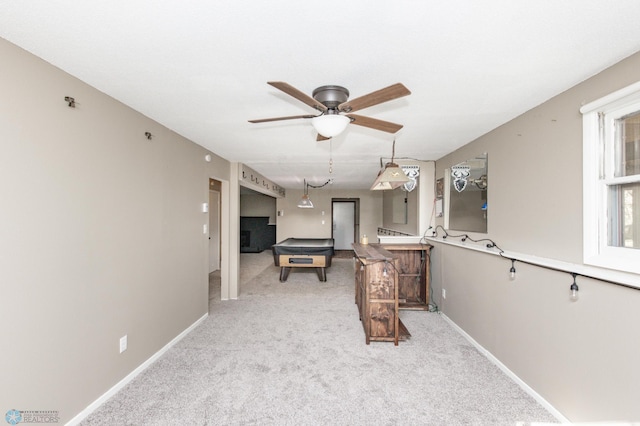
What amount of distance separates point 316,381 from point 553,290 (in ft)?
6.23

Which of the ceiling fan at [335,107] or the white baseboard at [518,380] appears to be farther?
the white baseboard at [518,380]

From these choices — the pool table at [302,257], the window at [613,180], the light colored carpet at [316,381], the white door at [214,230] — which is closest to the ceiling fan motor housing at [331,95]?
the window at [613,180]

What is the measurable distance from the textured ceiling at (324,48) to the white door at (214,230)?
4.16 m

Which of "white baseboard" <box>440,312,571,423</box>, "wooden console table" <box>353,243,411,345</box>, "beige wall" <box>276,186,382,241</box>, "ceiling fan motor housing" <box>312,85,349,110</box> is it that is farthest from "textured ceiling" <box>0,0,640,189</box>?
"beige wall" <box>276,186,382,241</box>

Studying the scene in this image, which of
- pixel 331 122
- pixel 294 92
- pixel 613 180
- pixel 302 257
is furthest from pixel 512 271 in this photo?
pixel 302 257

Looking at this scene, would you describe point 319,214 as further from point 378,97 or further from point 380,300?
point 378,97

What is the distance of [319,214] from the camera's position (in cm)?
888

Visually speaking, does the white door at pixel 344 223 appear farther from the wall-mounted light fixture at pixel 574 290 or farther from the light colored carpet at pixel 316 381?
the wall-mounted light fixture at pixel 574 290

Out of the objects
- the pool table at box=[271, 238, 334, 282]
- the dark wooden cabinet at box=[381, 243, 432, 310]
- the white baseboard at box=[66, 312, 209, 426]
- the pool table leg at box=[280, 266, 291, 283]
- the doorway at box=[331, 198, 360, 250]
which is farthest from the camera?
the doorway at box=[331, 198, 360, 250]

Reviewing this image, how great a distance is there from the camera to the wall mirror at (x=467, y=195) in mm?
3049

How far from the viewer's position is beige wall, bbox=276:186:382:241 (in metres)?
8.85

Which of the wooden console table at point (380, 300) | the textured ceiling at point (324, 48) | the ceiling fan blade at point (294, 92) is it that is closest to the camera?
the textured ceiling at point (324, 48)

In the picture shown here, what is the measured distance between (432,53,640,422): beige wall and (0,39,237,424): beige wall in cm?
322

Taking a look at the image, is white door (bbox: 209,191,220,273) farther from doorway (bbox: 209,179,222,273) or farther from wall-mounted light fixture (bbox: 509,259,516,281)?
wall-mounted light fixture (bbox: 509,259,516,281)
